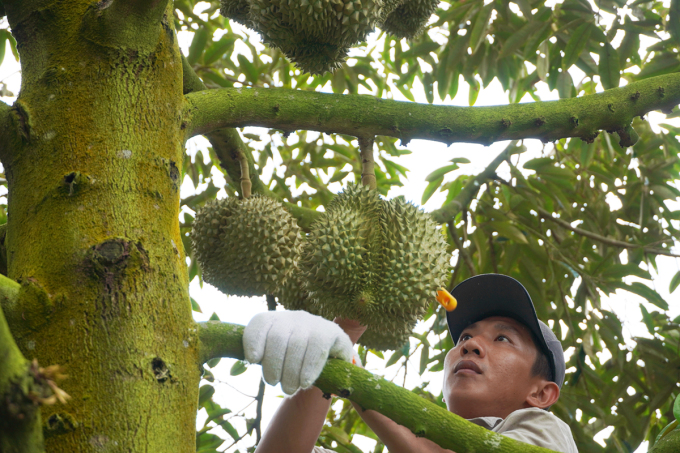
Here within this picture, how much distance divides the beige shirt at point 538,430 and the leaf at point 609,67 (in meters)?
1.52

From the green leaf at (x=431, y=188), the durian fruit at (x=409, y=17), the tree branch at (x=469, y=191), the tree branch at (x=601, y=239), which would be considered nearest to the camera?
the durian fruit at (x=409, y=17)

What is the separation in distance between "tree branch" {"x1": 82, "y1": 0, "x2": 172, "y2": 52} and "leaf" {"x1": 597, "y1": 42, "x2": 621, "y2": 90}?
200cm

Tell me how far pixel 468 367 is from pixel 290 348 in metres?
1.18

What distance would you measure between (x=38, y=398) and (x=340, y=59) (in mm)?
1300

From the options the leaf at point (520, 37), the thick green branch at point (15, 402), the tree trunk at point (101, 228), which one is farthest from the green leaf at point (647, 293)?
the thick green branch at point (15, 402)

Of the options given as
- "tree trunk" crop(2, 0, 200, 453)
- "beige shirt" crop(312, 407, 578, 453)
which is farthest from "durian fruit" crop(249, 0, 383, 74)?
"beige shirt" crop(312, 407, 578, 453)

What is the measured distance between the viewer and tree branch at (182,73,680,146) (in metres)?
1.37

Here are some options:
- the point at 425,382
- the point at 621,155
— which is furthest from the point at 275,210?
the point at 621,155

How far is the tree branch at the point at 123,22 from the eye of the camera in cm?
119

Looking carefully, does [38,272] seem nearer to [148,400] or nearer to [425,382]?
[148,400]

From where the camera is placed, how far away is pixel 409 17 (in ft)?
6.15

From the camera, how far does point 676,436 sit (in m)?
0.99

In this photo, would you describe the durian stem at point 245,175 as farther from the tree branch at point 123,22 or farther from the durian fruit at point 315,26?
the tree branch at point 123,22

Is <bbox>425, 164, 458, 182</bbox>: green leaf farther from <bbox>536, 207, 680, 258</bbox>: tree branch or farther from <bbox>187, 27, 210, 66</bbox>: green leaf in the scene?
<bbox>187, 27, 210, 66</bbox>: green leaf
